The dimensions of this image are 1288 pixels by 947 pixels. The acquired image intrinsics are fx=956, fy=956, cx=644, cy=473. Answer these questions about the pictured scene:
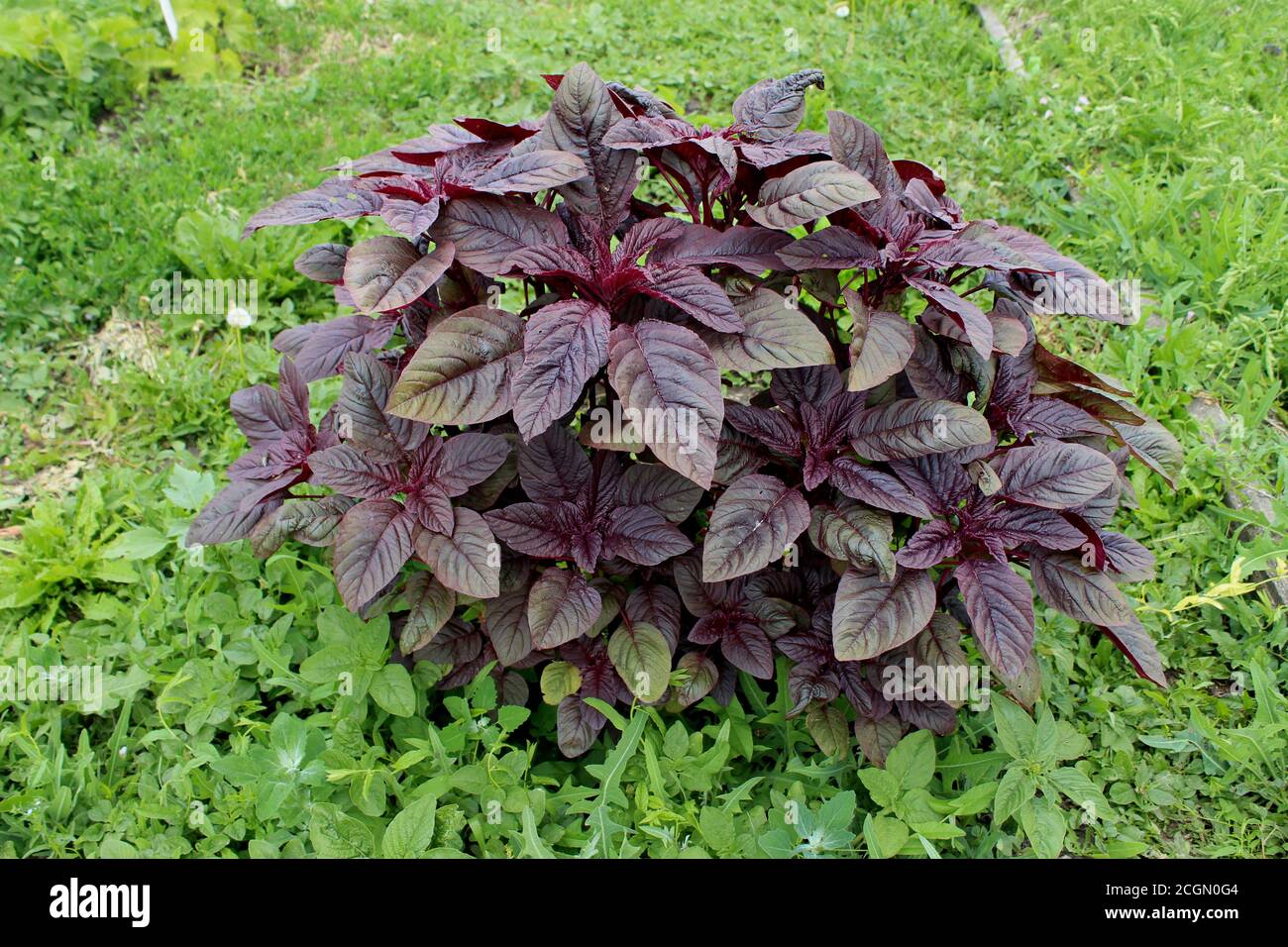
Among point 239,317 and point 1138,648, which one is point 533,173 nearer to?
point 1138,648

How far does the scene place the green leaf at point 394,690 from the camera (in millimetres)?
2248

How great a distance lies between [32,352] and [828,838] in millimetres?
3292

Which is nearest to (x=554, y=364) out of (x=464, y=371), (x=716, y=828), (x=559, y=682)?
(x=464, y=371)

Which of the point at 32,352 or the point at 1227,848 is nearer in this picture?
the point at 1227,848

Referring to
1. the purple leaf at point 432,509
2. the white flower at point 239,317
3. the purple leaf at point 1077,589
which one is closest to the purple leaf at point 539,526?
the purple leaf at point 432,509

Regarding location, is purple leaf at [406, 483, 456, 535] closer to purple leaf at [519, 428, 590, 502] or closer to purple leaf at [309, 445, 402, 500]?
purple leaf at [309, 445, 402, 500]

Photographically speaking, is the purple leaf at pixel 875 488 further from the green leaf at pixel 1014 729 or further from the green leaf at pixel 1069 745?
the green leaf at pixel 1069 745

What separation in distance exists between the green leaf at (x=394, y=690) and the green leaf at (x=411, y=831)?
24 centimetres

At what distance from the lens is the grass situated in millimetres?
2270

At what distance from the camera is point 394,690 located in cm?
226

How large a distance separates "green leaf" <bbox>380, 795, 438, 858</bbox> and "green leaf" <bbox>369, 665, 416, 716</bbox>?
243 mm

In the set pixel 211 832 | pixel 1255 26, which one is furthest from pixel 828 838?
pixel 1255 26
